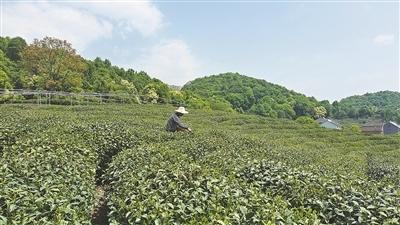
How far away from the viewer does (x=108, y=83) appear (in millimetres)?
46500

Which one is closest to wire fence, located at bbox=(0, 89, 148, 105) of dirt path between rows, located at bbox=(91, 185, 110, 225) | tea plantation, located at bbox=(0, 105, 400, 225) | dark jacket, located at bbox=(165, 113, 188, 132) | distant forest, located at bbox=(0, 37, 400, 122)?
distant forest, located at bbox=(0, 37, 400, 122)

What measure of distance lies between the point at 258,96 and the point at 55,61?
44.6m

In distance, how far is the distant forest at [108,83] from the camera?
133 ft

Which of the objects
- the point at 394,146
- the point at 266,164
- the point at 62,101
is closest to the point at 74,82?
the point at 62,101

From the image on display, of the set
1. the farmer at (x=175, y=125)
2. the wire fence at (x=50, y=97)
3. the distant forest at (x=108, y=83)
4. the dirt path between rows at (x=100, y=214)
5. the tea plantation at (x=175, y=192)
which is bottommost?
the dirt path between rows at (x=100, y=214)

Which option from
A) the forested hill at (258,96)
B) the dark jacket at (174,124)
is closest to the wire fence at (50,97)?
the dark jacket at (174,124)

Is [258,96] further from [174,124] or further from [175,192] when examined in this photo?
[175,192]

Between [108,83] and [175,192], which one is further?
[108,83]

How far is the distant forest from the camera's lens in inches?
1592

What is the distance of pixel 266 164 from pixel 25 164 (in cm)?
327

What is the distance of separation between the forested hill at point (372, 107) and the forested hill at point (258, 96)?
9.71m

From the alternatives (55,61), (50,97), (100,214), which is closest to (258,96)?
(55,61)

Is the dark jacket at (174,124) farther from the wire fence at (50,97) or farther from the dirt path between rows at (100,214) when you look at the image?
the wire fence at (50,97)

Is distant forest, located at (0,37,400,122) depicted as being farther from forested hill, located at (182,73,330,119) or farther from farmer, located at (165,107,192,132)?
farmer, located at (165,107,192,132)
